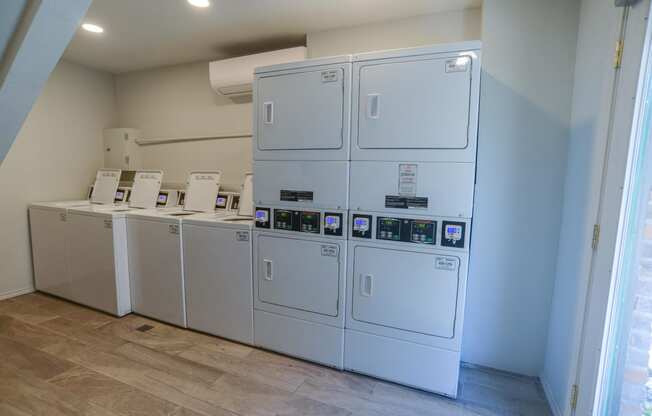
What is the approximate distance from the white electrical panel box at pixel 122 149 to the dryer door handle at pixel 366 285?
330 cm

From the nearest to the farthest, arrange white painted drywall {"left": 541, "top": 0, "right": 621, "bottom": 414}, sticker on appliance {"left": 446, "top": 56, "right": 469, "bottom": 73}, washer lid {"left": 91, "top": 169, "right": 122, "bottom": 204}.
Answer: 1. white painted drywall {"left": 541, "top": 0, "right": 621, "bottom": 414}
2. sticker on appliance {"left": 446, "top": 56, "right": 469, "bottom": 73}
3. washer lid {"left": 91, "top": 169, "right": 122, "bottom": 204}

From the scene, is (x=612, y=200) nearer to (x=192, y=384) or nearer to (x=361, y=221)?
(x=361, y=221)

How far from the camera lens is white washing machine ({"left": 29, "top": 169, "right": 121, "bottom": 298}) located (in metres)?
3.02

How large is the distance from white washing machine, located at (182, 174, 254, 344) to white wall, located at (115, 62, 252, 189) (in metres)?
1.00

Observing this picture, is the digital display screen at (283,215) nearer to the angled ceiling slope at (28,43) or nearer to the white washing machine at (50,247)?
the angled ceiling slope at (28,43)

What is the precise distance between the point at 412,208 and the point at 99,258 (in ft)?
9.26

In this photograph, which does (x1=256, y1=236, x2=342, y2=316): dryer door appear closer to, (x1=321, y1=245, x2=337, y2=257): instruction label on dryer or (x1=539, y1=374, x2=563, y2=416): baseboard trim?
(x1=321, y1=245, x2=337, y2=257): instruction label on dryer

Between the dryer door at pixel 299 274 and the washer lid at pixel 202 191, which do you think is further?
the washer lid at pixel 202 191

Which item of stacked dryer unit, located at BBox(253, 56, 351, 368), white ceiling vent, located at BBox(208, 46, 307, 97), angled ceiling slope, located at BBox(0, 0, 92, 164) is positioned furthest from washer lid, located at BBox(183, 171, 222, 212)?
angled ceiling slope, located at BBox(0, 0, 92, 164)

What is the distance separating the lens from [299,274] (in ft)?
7.02

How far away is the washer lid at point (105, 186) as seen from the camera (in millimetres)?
3504

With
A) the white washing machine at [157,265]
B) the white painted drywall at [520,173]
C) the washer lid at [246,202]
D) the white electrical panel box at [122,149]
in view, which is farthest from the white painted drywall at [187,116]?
the white painted drywall at [520,173]

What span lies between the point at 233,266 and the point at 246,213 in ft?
1.91

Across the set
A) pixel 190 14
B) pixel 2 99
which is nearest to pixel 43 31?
pixel 2 99
